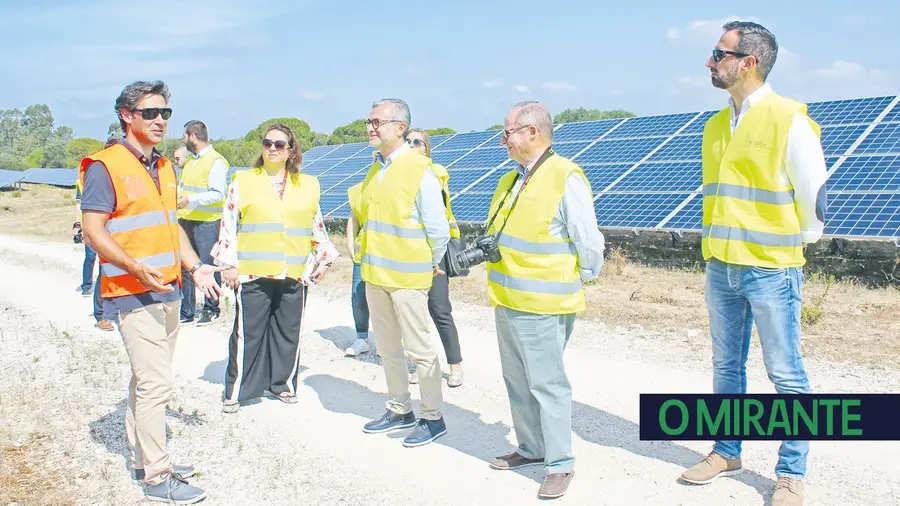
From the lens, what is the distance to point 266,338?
5383mm

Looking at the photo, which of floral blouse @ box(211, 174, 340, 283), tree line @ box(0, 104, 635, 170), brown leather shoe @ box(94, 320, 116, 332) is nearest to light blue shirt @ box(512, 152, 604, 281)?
floral blouse @ box(211, 174, 340, 283)

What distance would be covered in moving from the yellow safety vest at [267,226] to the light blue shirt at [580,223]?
2.19m

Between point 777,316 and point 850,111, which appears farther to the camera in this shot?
point 850,111

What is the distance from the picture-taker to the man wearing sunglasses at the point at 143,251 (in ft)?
11.6

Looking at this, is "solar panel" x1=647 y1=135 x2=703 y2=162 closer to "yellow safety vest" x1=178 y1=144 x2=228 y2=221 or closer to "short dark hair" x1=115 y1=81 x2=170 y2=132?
"yellow safety vest" x1=178 y1=144 x2=228 y2=221

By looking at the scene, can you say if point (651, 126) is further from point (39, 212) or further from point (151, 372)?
point (39, 212)

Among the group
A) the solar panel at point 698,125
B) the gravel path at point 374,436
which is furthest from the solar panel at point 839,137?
the gravel path at point 374,436

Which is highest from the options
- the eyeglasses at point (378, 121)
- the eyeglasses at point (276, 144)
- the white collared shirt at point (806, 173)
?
the eyeglasses at point (378, 121)

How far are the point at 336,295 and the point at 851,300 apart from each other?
613 centimetres

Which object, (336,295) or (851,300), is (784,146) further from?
(336,295)

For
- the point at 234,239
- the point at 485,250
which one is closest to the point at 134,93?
the point at 234,239

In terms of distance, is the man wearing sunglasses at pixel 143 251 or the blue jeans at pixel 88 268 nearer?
the man wearing sunglasses at pixel 143 251

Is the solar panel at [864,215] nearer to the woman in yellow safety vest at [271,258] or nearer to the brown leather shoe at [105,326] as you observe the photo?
the woman in yellow safety vest at [271,258]

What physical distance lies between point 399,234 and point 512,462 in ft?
4.85
